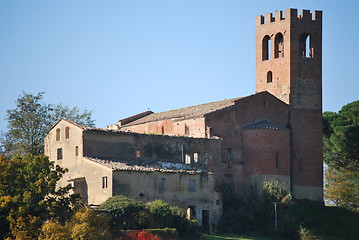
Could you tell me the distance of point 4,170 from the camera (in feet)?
139

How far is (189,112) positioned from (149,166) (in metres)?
9.12

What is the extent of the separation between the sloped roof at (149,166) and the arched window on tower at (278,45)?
12227 millimetres

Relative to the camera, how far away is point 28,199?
1640 inches

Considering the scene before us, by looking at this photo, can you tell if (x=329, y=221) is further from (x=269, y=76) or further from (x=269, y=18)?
(x=269, y=18)

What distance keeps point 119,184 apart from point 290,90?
53.3ft

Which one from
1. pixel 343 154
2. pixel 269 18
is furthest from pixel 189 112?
pixel 343 154

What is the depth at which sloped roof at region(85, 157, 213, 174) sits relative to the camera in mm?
47719

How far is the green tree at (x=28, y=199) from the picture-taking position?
40.9 metres

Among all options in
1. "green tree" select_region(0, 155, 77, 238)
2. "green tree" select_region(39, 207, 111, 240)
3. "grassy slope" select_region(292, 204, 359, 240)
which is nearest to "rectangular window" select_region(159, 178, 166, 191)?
"green tree" select_region(0, 155, 77, 238)

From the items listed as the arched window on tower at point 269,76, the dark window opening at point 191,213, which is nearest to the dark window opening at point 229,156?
the dark window opening at point 191,213

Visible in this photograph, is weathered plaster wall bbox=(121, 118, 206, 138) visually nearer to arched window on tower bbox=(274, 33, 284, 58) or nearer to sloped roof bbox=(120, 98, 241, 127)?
sloped roof bbox=(120, 98, 241, 127)

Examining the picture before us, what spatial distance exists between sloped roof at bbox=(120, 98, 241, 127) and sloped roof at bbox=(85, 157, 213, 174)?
4643 millimetres

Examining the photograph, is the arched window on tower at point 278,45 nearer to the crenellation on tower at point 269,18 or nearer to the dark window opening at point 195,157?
the crenellation on tower at point 269,18

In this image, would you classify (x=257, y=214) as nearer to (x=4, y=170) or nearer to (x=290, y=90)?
(x=290, y=90)
